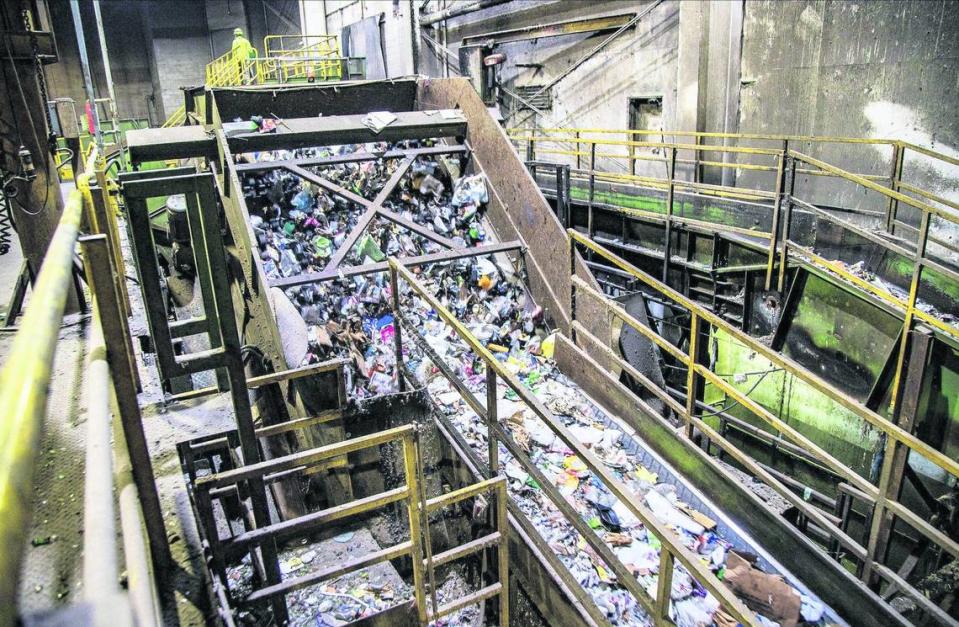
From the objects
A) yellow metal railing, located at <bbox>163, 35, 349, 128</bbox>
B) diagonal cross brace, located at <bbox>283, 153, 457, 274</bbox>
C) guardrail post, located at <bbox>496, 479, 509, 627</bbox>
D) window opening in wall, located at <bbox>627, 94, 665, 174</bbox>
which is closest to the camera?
guardrail post, located at <bbox>496, 479, 509, 627</bbox>

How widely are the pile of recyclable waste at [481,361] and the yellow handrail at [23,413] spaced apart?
295cm

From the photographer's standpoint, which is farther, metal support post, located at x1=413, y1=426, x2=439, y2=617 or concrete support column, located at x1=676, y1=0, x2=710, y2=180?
concrete support column, located at x1=676, y1=0, x2=710, y2=180

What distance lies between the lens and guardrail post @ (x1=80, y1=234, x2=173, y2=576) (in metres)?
1.91

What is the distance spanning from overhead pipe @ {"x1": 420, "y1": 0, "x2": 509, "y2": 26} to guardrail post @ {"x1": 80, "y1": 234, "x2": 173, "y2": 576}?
48.8 ft

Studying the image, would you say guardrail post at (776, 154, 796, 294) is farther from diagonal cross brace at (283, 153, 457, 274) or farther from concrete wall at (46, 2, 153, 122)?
concrete wall at (46, 2, 153, 122)

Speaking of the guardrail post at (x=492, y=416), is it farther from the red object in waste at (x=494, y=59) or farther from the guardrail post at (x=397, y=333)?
the red object in waste at (x=494, y=59)

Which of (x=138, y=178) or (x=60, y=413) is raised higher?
(x=138, y=178)

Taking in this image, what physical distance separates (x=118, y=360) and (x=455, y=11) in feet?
54.4

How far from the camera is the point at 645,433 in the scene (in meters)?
4.42

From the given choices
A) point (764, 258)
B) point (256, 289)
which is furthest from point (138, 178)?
point (764, 258)

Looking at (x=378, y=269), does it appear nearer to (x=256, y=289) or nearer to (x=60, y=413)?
(x=256, y=289)

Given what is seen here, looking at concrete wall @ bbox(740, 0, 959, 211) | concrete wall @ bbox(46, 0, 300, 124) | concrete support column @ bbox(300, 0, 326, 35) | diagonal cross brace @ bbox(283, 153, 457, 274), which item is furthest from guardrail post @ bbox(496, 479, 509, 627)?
concrete wall @ bbox(46, 0, 300, 124)

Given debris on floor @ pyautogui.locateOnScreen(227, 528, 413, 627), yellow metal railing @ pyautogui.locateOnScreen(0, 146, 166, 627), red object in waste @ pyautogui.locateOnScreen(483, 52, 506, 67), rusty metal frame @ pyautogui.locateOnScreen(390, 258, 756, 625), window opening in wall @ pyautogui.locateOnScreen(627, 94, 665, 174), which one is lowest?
debris on floor @ pyautogui.locateOnScreen(227, 528, 413, 627)

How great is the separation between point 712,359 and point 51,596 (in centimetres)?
599
